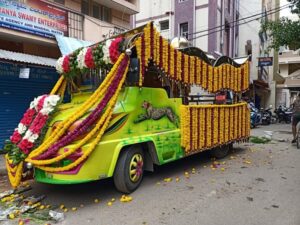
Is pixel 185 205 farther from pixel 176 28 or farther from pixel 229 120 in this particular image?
pixel 176 28

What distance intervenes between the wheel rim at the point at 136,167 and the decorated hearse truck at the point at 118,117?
2cm

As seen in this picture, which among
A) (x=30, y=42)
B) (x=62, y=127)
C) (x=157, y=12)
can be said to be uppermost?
(x=157, y=12)

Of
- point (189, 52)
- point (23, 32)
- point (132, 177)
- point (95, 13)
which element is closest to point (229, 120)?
point (189, 52)

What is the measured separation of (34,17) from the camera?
32.3 feet

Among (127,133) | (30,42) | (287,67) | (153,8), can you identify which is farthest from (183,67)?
(287,67)

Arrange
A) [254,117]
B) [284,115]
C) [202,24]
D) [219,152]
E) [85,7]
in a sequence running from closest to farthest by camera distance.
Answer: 1. [219,152]
2. [85,7]
3. [254,117]
4. [202,24]
5. [284,115]

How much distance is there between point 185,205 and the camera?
16.2 ft

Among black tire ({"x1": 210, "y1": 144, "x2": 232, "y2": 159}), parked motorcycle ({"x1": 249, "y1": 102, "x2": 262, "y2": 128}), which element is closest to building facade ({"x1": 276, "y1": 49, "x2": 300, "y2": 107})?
parked motorcycle ({"x1": 249, "y1": 102, "x2": 262, "y2": 128})

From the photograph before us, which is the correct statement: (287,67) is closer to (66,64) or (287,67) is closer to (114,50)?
(66,64)

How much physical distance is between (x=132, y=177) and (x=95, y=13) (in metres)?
9.86

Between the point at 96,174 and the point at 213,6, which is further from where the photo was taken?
the point at 213,6

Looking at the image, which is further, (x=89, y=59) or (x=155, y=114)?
(x=155, y=114)

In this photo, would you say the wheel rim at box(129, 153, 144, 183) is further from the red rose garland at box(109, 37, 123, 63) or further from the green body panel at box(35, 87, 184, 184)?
the red rose garland at box(109, 37, 123, 63)

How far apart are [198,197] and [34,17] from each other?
7602 millimetres
